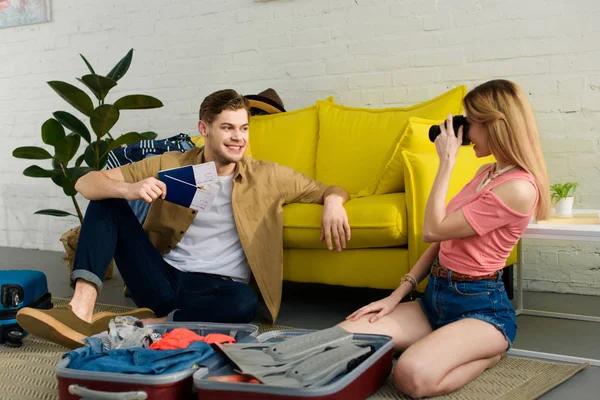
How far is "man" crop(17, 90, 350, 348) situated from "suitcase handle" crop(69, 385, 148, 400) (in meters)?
0.76

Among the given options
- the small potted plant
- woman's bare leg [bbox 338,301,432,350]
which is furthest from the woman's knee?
the small potted plant

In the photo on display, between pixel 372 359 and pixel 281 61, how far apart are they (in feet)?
8.48

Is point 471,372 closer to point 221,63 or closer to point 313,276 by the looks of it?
point 313,276

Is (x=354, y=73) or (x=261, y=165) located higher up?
(x=354, y=73)

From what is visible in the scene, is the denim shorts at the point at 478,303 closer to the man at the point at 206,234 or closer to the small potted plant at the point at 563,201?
the man at the point at 206,234

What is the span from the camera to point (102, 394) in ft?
5.61

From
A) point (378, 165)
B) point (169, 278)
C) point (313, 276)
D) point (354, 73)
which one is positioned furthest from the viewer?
point (354, 73)

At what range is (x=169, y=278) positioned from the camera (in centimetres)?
275

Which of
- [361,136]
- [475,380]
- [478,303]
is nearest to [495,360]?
[475,380]

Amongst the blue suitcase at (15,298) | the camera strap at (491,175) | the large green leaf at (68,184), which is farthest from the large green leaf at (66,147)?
the camera strap at (491,175)

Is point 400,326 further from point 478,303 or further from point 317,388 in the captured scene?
point 317,388

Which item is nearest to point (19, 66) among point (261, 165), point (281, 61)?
point (281, 61)

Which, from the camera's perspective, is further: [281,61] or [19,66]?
[19,66]

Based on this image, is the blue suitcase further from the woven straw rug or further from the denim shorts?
the denim shorts
